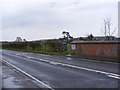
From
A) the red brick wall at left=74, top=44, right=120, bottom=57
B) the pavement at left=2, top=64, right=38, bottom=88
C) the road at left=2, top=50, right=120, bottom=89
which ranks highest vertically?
the red brick wall at left=74, top=44, right=120, bottom=57

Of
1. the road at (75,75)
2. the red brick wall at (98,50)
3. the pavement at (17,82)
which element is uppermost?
Result: the red brick wall at (98,50)

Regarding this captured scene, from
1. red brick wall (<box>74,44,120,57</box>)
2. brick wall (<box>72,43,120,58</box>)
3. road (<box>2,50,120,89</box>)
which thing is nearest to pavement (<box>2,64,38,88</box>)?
road (<box>2,50,120,89</box>)

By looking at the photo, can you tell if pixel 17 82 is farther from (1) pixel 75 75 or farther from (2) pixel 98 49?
(2) pixel 98 49

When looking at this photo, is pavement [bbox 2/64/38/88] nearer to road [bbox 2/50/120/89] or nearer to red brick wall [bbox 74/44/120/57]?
road [bbox 2/50/120/89]

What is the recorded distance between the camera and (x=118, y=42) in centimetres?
2069

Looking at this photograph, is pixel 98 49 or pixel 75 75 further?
pixel 98 49

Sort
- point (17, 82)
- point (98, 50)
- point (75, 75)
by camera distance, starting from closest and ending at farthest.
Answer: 1. point (17, 82)
2. point (75, 75)
3. point (98, 50)

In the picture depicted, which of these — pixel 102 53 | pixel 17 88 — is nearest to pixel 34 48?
pixel 102 53

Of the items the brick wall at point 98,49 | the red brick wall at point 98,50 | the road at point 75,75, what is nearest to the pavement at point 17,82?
the road at point 75,75

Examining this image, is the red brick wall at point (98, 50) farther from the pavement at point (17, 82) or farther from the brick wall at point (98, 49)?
the pavement at point (17, 82)

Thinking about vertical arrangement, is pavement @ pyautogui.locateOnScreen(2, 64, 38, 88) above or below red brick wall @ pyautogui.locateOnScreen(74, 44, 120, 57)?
below

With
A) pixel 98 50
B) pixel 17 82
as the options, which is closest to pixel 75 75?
pixel 17 82

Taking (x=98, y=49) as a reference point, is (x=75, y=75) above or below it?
below

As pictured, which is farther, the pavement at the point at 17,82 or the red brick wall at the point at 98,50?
the red brick wall at the point at 98,50
